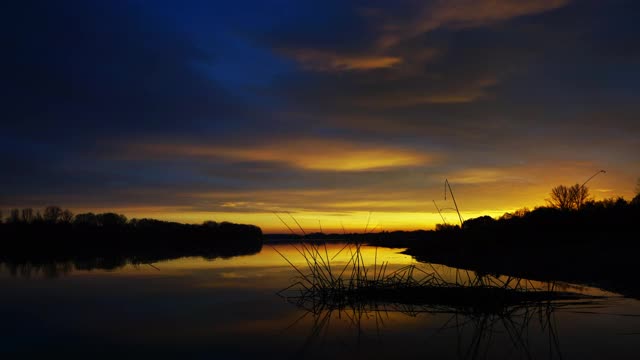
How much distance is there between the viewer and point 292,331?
9.48 meters

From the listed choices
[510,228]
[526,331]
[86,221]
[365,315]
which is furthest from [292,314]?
[86,221]

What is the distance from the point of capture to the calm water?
7832mm

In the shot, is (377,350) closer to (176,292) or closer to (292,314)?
(292,314)

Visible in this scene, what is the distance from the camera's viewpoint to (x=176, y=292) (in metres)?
16.5

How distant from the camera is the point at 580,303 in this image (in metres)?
12.2

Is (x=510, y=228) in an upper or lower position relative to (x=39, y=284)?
upper

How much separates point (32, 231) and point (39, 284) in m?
65.8

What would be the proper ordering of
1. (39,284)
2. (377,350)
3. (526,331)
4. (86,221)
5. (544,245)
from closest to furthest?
1. (377,350)
2. (526,331)
3. (39,284)
4. (544,245)
5. (86,221)

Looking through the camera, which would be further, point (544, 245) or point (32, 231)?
point (32, 231)

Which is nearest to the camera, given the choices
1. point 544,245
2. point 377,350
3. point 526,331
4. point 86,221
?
point 377,350

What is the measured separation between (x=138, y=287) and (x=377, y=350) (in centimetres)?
1247

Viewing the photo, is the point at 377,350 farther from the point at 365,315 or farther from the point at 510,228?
the point at 510,228

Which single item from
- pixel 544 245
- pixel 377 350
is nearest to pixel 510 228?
pixel 544 245

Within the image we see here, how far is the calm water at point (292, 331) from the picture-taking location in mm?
7832
